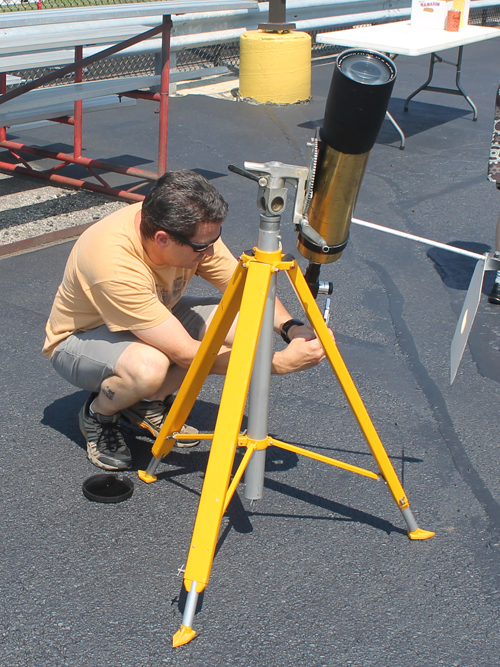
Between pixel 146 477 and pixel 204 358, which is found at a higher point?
pixel 204 358

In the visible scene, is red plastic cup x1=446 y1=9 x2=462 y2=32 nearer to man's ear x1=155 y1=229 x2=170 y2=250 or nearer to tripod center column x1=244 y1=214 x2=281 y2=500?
man's ear x1=155 y1=229 x2=170 y2=250

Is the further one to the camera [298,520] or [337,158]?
[298,520]

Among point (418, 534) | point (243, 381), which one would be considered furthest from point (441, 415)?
point (243, 381)

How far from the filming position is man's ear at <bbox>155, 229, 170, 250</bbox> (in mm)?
2273

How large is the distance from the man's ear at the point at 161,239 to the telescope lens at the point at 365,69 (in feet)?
2.55

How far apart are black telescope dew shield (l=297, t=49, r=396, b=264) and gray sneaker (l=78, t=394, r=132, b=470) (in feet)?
3.65

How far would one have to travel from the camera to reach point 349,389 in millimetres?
2113

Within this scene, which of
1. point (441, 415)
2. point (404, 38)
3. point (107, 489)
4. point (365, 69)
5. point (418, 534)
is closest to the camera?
point (365, 69)

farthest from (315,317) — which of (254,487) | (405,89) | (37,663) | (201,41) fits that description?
(405,89)

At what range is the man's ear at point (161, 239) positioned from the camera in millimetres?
2273

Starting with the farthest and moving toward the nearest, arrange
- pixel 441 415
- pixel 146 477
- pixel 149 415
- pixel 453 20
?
pixel 453 20 < pixel 441 415 < pixel 149 415 < pixel 146 477

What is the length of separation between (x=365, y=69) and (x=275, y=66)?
6.68 m

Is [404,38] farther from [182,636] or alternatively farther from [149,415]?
[182,636]

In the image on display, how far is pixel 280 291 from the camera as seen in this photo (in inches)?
167
